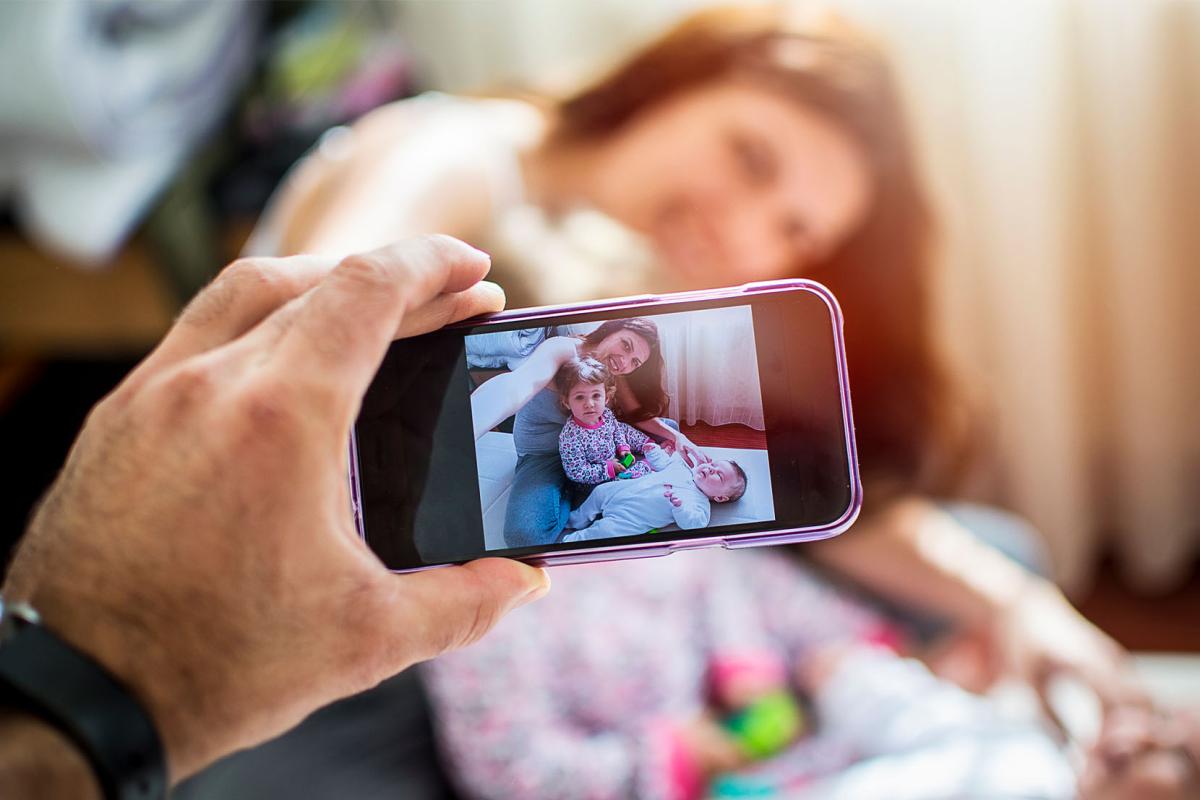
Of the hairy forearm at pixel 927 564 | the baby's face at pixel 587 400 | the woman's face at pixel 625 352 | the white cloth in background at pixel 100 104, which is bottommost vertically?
the hairy forearm at pixel 927 564

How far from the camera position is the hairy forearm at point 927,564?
3.13 feet

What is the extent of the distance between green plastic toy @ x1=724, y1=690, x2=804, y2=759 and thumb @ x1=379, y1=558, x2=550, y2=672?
49cm

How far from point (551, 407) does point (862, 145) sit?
57cm

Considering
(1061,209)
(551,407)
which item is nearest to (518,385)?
(551,407)

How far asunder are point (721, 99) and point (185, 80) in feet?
1.96

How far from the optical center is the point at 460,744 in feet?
2.38

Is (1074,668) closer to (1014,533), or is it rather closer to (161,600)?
(1014,533)

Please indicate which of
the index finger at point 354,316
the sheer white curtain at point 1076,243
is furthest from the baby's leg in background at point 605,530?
the sheer white curtain at point 1076,243

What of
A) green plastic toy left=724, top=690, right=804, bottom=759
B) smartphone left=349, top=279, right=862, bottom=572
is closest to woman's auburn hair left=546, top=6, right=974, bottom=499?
green plastic toy left=724, top=690, right=804, bottom=759

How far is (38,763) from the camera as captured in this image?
333 mm

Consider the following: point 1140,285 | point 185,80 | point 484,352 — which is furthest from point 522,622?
point 1140,285

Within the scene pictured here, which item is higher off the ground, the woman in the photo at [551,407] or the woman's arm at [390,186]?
the woman's arm at [390,186]

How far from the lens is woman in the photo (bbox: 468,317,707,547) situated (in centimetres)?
39

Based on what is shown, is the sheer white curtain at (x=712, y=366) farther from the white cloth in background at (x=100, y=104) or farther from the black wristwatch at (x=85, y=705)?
the white cloth in background at (x=100, y=104)
